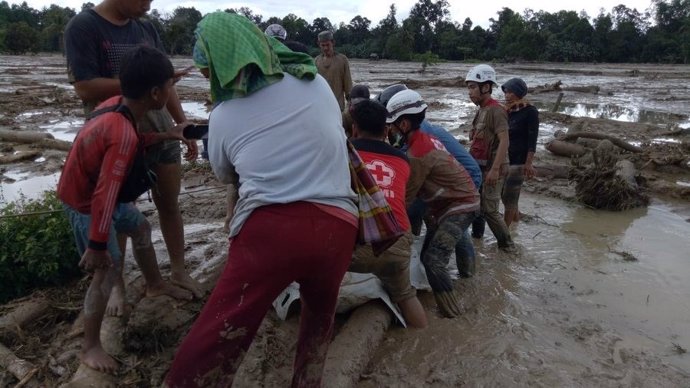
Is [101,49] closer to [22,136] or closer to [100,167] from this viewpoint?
[100,167]

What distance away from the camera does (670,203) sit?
7.13m

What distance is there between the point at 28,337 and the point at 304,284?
2089 mm

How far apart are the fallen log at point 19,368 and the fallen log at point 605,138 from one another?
9.59 meters

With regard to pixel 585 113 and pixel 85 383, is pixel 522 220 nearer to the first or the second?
pixel 85 383

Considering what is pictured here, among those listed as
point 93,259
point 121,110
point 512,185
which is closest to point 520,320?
point 512,185

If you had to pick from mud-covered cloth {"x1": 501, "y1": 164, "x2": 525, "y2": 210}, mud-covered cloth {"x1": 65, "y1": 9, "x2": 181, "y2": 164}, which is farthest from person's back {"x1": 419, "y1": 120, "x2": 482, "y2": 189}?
mud-covered cloth {"x1": 65, "y1": 9, "x2": 181, "y2": 164}

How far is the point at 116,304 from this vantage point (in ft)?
10.2

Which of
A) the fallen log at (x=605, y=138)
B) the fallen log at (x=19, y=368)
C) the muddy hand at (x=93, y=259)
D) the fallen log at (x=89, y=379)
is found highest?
the muddy hand at (x=93, y=259)

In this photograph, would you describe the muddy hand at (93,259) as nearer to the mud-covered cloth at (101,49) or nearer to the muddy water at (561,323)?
the mud-covered cloth at (101,49)

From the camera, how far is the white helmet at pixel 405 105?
11.9ft

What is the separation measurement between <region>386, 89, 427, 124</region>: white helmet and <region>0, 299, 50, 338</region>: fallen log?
272 centimetres

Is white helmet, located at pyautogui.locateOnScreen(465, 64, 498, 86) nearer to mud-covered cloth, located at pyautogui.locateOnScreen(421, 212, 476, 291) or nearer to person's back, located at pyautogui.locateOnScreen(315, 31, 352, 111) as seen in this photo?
mud-covered cloth, located at pyautogui.locateOnScreen(421, 212, 476, 291)

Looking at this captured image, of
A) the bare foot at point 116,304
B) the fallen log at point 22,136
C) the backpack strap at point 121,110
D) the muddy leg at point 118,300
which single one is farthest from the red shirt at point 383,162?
the fallen log at point 22,136

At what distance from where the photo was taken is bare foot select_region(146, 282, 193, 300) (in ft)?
10.6
